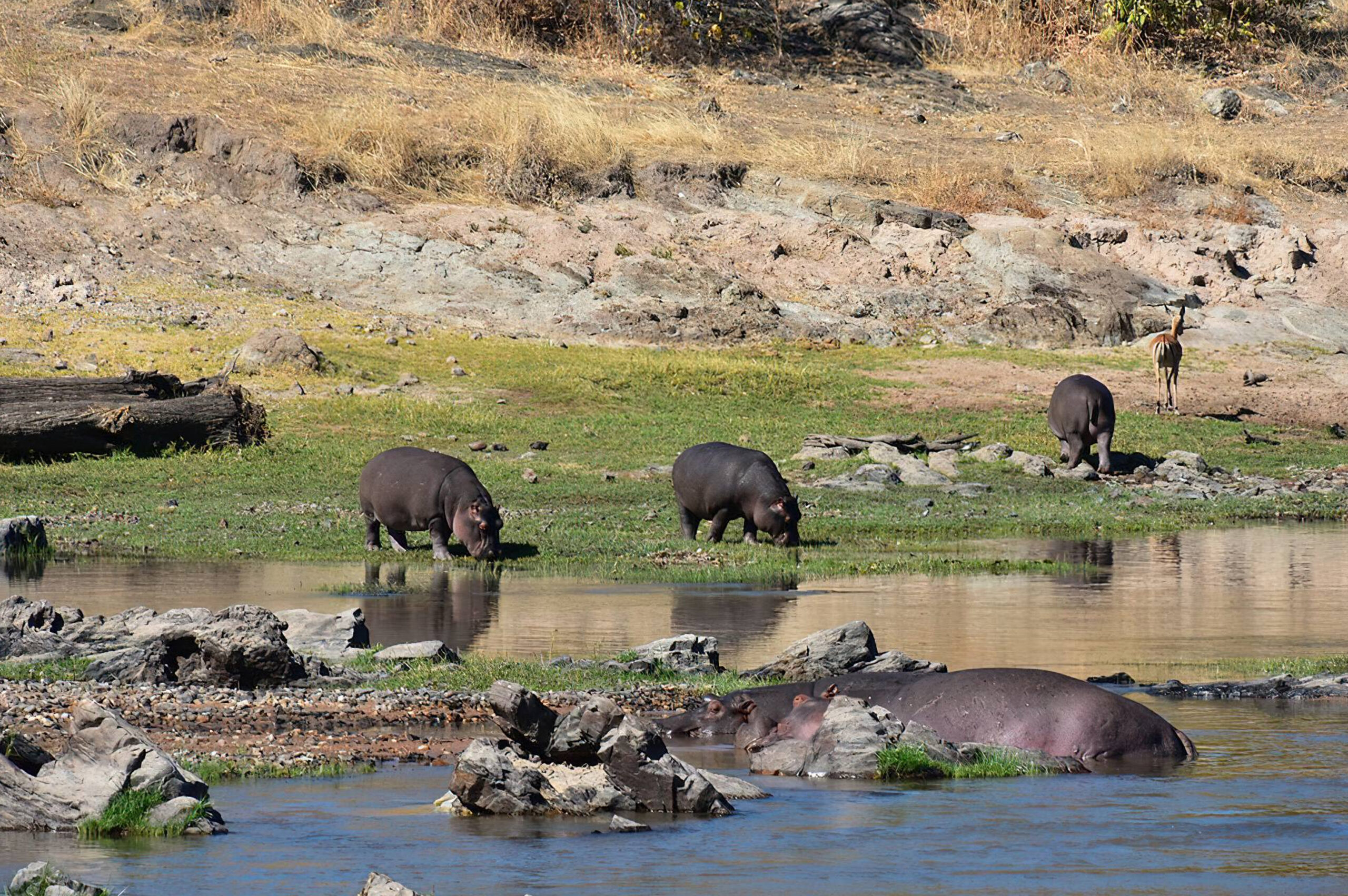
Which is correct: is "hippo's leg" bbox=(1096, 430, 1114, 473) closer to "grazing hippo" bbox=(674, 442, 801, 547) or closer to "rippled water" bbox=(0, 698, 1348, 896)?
"grazing hippo" bbox=(674, 442, 801, 547)

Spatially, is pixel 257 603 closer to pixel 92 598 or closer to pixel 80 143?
pixel 92 598

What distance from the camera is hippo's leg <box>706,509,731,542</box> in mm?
18859

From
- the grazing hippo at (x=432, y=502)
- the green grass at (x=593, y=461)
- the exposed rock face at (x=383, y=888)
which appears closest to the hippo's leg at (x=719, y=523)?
the green grass at (x=593, y=461)

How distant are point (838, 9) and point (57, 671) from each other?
40.2m

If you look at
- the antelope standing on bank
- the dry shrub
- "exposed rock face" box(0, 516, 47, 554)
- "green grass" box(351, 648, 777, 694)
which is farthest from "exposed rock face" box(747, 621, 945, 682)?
the dry shrub

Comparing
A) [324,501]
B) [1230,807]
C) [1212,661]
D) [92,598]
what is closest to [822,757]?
[1230,807]

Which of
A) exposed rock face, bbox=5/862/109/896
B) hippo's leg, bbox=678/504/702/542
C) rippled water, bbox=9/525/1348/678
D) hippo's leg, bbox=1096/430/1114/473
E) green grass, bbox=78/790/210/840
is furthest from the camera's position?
hippo's leg, bbox=1096/430/1114/473

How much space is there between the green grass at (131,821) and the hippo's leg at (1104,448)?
62.1 feet

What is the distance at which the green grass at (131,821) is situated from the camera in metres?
7.43

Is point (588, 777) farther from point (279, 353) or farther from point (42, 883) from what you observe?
point (279, 353)

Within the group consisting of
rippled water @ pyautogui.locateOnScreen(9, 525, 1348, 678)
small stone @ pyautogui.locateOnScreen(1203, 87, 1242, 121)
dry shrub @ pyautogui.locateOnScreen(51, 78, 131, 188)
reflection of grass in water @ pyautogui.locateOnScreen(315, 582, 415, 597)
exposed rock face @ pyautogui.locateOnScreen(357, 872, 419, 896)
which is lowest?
reflection of grass in water @ pyautogui.locateOnScreen(315, 582, 415, 597)

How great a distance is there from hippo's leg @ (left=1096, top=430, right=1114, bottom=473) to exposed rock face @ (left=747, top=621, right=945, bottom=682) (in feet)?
47.5

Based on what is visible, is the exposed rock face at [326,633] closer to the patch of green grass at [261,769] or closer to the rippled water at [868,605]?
the rippled water at [868,605]

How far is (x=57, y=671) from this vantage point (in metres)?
11.2
